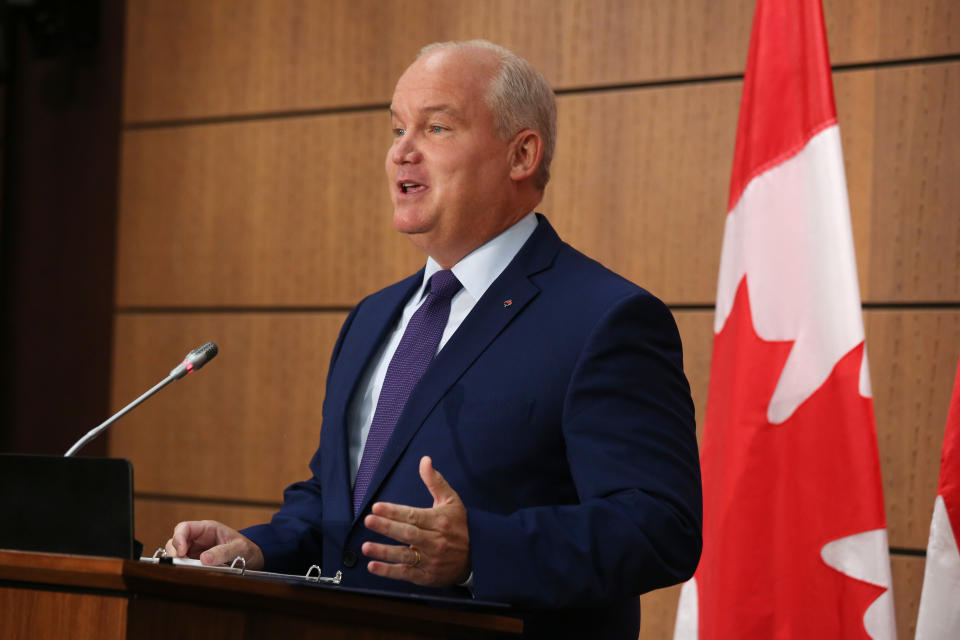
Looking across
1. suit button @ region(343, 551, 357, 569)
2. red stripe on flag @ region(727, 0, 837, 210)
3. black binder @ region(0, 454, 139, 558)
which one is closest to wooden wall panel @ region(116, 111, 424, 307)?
red stripe on flag @ region(727, 0, 837, 210)

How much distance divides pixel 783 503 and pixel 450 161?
1.08 meters

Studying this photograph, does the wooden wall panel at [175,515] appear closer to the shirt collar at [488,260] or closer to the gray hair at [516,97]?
the shirt collar at [488,260]

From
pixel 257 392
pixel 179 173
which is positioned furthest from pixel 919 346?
pixel 179 173

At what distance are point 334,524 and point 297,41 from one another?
7.46 ft

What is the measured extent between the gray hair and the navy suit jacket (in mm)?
293

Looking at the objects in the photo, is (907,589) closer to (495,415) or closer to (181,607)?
(495,415)

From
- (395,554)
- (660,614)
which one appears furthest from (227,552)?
(660,614)

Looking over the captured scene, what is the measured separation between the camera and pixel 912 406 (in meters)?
2.58

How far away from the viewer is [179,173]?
3672 millimetres

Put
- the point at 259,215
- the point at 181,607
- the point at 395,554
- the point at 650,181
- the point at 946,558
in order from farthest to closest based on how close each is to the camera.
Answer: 1. the point at 259,215
2. the point at 650,181
3. the point at 946,558
4. the point at 395,554
5. the point at 181,607

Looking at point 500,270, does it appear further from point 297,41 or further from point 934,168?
point 297,41

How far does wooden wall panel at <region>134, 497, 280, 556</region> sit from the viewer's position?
343 centimetres

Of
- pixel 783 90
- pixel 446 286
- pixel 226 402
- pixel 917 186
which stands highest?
pixel 783 90

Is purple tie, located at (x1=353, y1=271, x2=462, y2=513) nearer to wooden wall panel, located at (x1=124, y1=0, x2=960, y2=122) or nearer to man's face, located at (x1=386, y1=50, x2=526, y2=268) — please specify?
man's face, located at (x1=386, y1=50, x2=526, y2=268)
